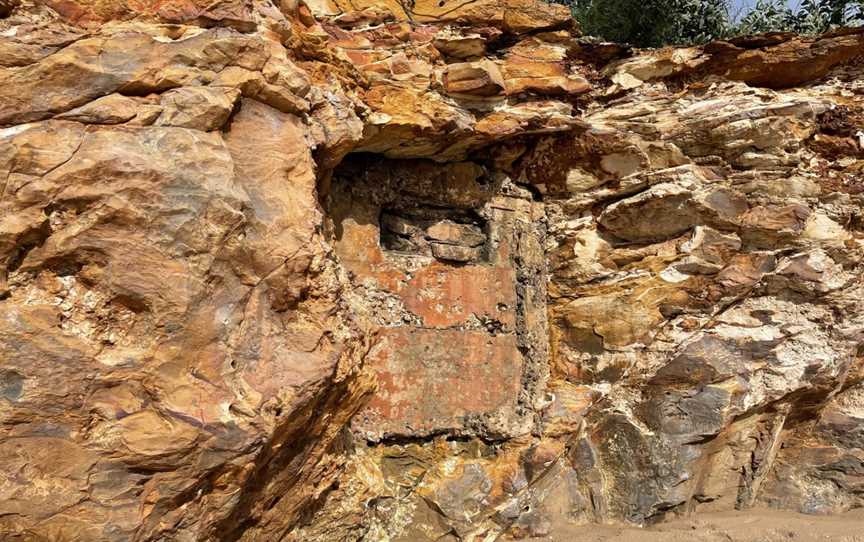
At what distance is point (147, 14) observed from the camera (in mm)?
2221

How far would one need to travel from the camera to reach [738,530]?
2980 millimetres

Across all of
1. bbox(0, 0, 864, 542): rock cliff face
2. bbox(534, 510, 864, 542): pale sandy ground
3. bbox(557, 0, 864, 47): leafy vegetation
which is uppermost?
bbox(557, 0, 864, 47): leafy vegetation

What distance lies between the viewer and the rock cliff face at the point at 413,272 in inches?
72.8

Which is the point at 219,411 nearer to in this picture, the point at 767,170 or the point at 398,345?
the point at 398,345

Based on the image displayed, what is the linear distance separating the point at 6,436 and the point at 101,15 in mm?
1446

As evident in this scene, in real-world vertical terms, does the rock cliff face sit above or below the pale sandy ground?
above

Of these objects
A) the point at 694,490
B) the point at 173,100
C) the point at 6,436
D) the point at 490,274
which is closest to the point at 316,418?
the point at 6,436

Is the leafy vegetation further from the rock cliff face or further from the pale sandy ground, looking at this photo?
the pale sandy ground

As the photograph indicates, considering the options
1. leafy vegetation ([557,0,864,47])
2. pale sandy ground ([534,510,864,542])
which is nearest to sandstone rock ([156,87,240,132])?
pale sandy ground ([534,510,864,542])

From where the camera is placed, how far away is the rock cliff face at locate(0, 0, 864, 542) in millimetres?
1849

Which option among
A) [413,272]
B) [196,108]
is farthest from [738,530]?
[196,108]

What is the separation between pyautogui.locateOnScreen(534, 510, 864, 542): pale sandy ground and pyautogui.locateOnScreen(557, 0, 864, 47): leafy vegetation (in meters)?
4.21

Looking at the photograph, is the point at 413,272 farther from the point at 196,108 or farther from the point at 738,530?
the point at 738,530

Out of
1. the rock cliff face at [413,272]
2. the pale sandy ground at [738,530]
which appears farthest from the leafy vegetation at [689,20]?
the pale sandy ground at [738,530]
